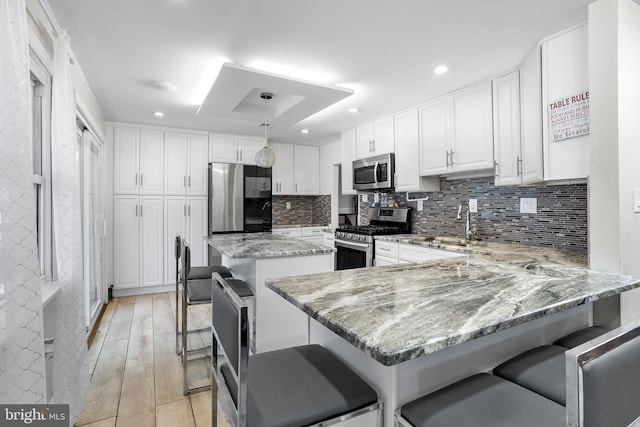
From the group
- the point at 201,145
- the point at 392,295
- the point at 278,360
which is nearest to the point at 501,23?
the point at 392,295

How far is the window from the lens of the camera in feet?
6.13

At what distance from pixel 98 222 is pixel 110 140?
125 centimetres

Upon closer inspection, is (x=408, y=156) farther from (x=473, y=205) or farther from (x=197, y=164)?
(x=197, y=164)

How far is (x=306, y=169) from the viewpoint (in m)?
5.62

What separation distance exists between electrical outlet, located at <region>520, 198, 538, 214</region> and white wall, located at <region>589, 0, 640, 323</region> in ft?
3.41

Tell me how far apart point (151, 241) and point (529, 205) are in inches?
175

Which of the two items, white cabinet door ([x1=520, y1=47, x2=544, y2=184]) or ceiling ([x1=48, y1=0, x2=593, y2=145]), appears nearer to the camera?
ceiling ([x1=48, y1=0, x2=593, y2=145])

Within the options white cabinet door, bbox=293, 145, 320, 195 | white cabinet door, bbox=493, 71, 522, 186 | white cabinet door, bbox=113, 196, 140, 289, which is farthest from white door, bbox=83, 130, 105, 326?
white cabinet door, bbox=493, 71, 522, 186

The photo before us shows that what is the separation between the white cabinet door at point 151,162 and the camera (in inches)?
175

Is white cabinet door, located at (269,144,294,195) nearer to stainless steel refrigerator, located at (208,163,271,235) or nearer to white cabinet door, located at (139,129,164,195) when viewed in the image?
stainless steel refrigerator, located at (208,163,271,235)

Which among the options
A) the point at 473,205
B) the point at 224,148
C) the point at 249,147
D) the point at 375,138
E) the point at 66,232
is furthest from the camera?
the point at 249,147

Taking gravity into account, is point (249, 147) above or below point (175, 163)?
above

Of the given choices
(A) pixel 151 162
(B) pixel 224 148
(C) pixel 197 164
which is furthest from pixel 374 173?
(A) pixel 151 162

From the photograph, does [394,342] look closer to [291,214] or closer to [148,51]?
[148,51]
